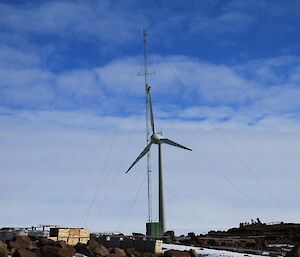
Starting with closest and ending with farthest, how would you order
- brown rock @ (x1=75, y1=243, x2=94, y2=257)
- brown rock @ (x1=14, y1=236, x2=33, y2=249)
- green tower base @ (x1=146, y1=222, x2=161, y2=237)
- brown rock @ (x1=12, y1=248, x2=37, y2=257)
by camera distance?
brown rock @ (x1=12, y1=248, x2=37, y2=257), brown rock @ (x1=75, y1=243, x2=94, y2=257), brown rock @ (x1=14, y1=236, x2=33, y2=249), green tower base @ (x1=146, y1=222, x2=161, y2=237)

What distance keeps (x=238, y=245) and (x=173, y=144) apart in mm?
19847

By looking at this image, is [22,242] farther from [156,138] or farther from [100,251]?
[156,138]

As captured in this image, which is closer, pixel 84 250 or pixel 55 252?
pixel 55 252

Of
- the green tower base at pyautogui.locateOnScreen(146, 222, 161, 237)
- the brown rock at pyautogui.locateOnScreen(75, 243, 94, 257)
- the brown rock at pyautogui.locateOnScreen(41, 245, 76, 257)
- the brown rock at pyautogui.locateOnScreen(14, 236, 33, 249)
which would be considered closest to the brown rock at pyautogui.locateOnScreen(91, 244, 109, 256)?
the brown rock at pyautogui.locateOnScreen(75, 243, 94, 257)

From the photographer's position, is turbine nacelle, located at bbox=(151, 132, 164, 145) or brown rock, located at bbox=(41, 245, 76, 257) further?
turbine nacelle, located at bbox=(151, 132, 164, 145)

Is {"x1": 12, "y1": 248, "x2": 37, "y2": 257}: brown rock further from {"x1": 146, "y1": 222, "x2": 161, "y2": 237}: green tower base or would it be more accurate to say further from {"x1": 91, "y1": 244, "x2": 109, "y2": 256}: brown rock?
{"x1": 146, "y1": 222, "x2": 161, "y2": 237}: green tower base

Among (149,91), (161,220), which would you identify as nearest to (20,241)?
(161,220)

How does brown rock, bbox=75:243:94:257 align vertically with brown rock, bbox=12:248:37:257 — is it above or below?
above

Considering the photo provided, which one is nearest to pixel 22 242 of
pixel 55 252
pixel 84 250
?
pixel 84 250

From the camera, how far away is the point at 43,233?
167ft

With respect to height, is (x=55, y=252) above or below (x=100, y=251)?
below

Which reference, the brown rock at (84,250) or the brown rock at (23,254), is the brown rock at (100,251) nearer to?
the brown rock at (84,250)

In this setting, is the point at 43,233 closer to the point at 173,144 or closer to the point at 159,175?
the point at 159,175

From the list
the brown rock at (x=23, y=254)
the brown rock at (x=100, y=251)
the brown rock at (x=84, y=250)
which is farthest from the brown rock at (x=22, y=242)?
the brown rock at (x=23, y=254)
